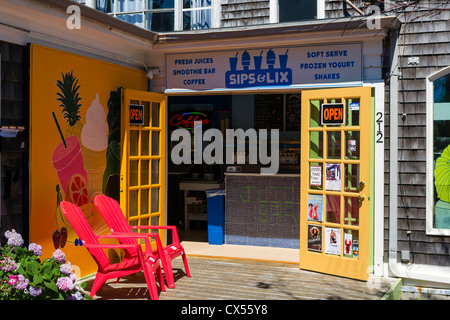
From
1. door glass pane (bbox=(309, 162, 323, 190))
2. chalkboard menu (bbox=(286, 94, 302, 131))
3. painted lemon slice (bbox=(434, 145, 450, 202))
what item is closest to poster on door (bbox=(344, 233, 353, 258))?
door glass pane (bbox=(309, 162, 323, 190))

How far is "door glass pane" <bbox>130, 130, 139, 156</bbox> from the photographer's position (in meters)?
6.43

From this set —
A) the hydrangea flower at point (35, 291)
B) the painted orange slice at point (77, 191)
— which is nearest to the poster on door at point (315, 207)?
the painted orange slice at point (77, 191)

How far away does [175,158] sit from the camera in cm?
986

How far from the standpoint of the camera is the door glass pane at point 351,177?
5.91 meters

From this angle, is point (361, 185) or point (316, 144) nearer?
point (361, 185)

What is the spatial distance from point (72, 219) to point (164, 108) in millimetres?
2357

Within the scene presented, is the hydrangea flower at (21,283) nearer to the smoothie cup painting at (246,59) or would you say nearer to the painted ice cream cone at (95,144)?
the painted ice cream cone at (95,144)

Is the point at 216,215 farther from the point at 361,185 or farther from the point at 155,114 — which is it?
the point at 361,185

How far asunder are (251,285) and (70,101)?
2744mm

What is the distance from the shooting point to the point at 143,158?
259 inches

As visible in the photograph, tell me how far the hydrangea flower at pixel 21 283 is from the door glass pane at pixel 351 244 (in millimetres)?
3617

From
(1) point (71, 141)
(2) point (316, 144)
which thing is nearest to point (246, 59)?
(2) point (316, 144)
